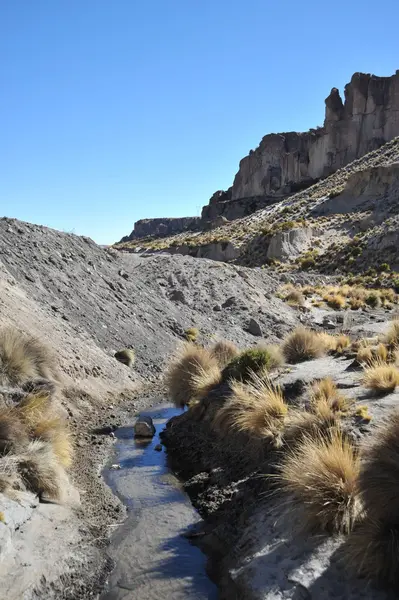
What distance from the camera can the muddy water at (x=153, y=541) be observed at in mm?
6742

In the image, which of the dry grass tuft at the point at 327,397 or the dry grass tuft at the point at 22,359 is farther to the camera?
the dry grass tuft at the point at 22,359

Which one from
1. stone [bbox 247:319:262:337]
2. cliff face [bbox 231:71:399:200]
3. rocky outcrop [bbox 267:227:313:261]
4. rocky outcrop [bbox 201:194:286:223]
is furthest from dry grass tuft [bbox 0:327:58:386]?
cliff face [bbox 231:71:399:200]

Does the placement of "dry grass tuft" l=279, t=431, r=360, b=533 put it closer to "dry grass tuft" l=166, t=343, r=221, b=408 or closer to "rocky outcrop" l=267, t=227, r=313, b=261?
"dry grass tuft" l=166, t=343, r=221, b=408

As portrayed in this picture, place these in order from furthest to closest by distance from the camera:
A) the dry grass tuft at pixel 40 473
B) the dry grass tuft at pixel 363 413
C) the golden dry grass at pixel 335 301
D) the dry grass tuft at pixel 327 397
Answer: the golden dry grass at pixel 335 301 < the dry grass tuft at pixel 327 397 < the dry grass tuft at pixel 363 413 < the dry grass tuft at pixel 40 473

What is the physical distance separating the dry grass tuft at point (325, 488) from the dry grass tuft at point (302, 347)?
8.03 meters

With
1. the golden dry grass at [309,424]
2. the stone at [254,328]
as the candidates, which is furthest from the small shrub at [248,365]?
the stone at [254,328]

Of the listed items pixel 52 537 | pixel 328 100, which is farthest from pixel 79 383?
pixel 328 100

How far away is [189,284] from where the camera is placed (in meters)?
29.0

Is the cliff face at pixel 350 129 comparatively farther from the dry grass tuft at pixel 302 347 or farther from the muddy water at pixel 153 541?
the muddy water at pixel 153 541

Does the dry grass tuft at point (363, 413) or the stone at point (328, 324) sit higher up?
the stone at point (328, 324)

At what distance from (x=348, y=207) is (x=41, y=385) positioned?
203ft

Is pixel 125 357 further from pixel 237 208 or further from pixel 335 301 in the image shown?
pixel 237 208

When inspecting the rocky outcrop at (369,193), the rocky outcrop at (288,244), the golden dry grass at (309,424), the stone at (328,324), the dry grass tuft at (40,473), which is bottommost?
the dry grass tuft at (40,473)

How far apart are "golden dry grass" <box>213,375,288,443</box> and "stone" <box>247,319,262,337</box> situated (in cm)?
1432
